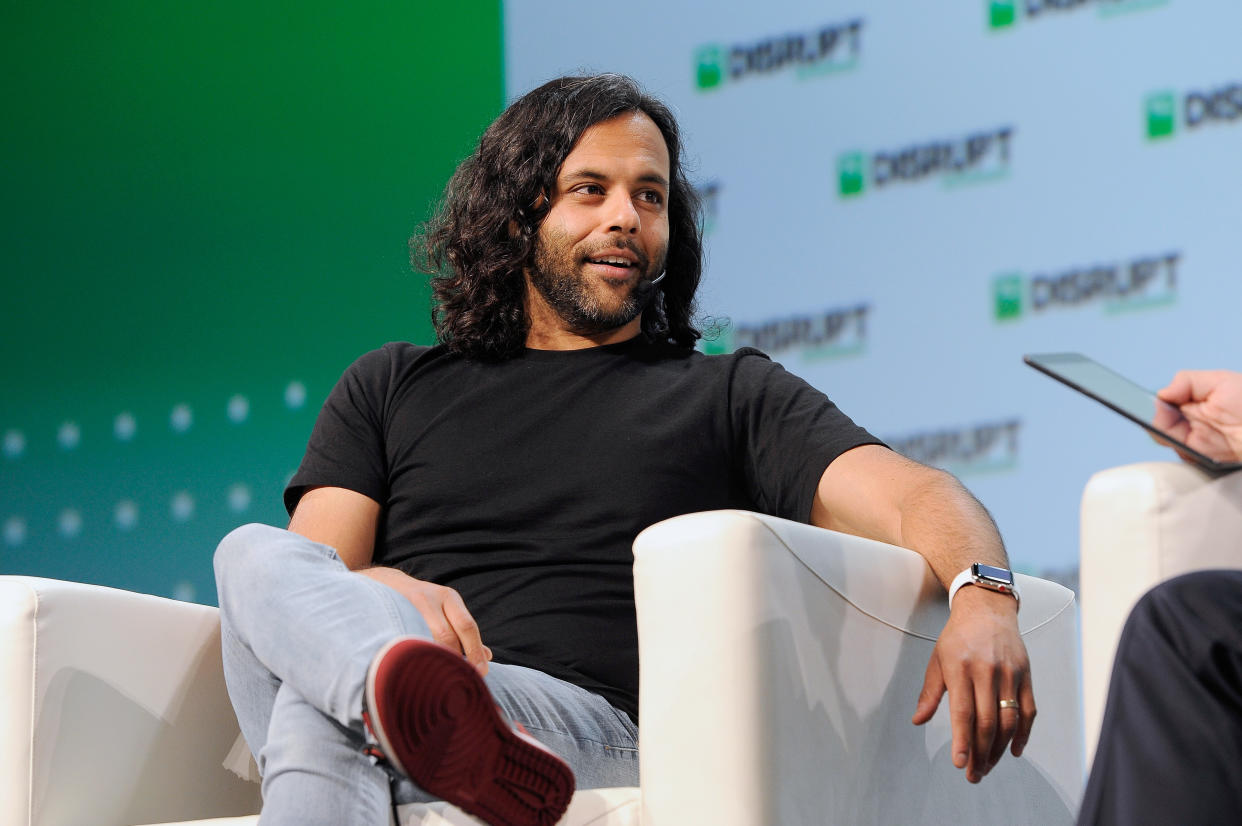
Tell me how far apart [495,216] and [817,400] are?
638 mm

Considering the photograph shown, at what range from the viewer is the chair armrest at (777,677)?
3.64ft

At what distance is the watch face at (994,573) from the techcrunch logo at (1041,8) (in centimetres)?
182

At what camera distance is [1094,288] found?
2689 millimetres

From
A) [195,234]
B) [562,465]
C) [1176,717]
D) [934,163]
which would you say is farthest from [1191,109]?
[195,234]

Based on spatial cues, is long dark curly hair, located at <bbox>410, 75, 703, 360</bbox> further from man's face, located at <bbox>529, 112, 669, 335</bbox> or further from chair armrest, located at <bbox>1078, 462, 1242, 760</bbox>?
chair armrest, located at <bbox>1078, 462, 1242, 760</bbox>

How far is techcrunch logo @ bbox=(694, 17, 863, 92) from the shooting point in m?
2.99

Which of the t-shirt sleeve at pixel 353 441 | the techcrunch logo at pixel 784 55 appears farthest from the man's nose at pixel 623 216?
the techcrunch logo at pixel 784 55

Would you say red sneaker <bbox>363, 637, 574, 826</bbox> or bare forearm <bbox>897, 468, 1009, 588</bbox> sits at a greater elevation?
bare forearm <bbox>897, 468, 1009, 588</bbox>

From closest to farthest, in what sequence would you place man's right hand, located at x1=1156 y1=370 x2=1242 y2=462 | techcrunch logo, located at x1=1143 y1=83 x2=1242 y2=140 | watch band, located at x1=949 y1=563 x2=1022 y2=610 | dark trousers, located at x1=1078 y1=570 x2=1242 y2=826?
1. dark trousers, located at x1=1078 y1=570 x2=1242 y2=826
2. man's right hand, located at x1=1156 y1=370 x2=1242 y2=462
3. watch band, located at x1=949 y1=563 x2=1022 y2=610
4. techcrunch logo, located at x1=1143 y1=83 x2=1242 y2=140

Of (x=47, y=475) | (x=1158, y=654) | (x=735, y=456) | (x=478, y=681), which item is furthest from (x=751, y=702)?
(x=47, y=475)

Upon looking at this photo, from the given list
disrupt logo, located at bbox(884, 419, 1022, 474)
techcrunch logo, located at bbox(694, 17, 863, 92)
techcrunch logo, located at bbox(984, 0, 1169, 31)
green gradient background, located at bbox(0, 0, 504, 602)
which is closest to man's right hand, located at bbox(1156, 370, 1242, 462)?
disrupt logo, located at bbox(884, 419, 1022, 474)

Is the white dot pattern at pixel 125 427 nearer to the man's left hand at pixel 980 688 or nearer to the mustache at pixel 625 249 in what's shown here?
the mustache at pixel 625 249

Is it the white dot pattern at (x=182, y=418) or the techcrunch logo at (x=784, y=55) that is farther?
the white dot pattern at (x=182, y=418)

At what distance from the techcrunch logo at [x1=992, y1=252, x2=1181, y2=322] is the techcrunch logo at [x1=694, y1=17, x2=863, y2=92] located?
616mm
